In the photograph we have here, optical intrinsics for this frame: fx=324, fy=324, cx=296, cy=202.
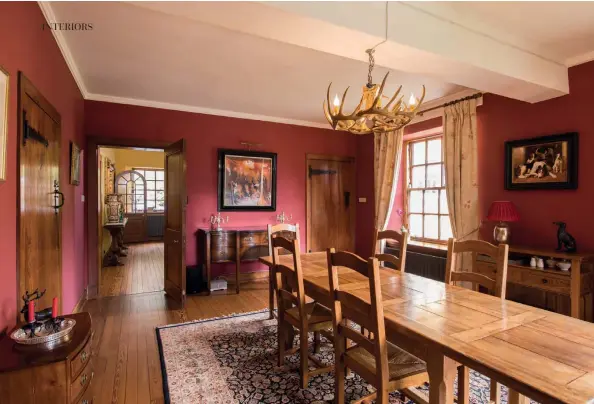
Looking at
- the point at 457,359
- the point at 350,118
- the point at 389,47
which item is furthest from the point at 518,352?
the point at 389,47

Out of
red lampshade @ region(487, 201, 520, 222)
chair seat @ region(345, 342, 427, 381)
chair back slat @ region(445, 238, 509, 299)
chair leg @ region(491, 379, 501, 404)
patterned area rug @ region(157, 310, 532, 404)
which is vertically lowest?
patterned area rug @ region(157, 310, 532, 404)

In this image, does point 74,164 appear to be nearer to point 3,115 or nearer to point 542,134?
point 3,115

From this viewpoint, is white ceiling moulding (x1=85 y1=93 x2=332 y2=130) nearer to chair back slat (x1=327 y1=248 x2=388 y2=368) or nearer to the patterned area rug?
the patterned area rug

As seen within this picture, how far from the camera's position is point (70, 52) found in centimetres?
290

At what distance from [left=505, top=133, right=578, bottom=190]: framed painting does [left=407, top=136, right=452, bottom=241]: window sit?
40.2 inches

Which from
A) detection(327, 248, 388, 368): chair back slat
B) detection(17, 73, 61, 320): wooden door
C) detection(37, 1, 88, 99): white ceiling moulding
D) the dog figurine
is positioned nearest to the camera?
detection(327, 248, 388, 368): chair back slat

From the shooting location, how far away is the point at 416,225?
16.3ft

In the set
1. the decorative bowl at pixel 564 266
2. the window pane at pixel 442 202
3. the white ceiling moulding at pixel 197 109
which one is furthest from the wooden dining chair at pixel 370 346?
the white ceiling moulding at pixel 197 109

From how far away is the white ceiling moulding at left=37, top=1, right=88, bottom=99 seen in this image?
2.17m

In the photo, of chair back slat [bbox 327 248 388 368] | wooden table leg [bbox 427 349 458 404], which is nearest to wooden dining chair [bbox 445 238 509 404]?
wooden table leg [bbox 427 349 458 404]

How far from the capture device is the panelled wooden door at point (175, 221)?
3.85 metres

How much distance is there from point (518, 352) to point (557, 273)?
209 cm

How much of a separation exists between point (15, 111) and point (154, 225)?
28.0 ft

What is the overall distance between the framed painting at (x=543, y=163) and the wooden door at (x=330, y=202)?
2727mm
